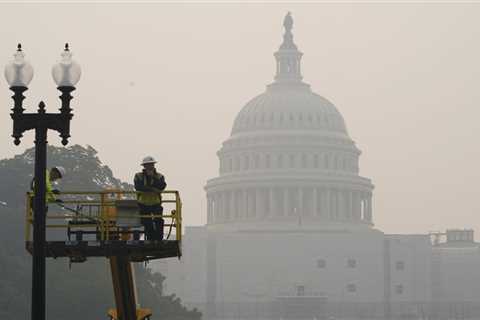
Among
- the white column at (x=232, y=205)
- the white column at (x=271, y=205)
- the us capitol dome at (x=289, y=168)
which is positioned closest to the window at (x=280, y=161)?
the us capitol dome at (x=289, y=168)

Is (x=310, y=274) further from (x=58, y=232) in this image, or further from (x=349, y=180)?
(x=58, y=232)

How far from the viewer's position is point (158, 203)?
88.7ft

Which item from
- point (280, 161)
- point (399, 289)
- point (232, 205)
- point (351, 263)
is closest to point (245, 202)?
point (232, 205)

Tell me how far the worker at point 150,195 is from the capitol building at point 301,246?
14609cm

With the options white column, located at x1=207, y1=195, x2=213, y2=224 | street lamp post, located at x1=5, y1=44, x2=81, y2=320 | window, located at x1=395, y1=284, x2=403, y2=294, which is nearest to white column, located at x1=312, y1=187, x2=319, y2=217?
window, located at x1=395, y1=284, x2=403, y2=294

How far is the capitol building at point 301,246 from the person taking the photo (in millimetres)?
176375

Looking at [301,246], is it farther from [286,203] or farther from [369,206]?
[369,206]

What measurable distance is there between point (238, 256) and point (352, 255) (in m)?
12.6

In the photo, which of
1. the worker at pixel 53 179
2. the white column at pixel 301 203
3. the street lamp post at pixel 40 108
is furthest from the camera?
the white column at pixel 301 203

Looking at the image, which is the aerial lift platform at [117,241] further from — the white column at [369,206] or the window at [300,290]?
the white column at [369,206]

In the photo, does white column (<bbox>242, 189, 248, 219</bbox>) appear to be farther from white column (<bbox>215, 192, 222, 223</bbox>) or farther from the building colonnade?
white column (<bbox>215, 192, 222, 223</bbox>)

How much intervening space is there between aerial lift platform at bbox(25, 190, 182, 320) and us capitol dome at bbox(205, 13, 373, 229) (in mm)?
151270

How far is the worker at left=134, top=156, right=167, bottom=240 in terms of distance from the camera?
26891mm

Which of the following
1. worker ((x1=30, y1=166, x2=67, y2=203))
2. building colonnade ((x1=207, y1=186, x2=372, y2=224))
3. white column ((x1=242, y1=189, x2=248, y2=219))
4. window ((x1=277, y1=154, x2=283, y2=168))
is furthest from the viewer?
window ((x1=277, y1=154, x2=283, y2=168))
